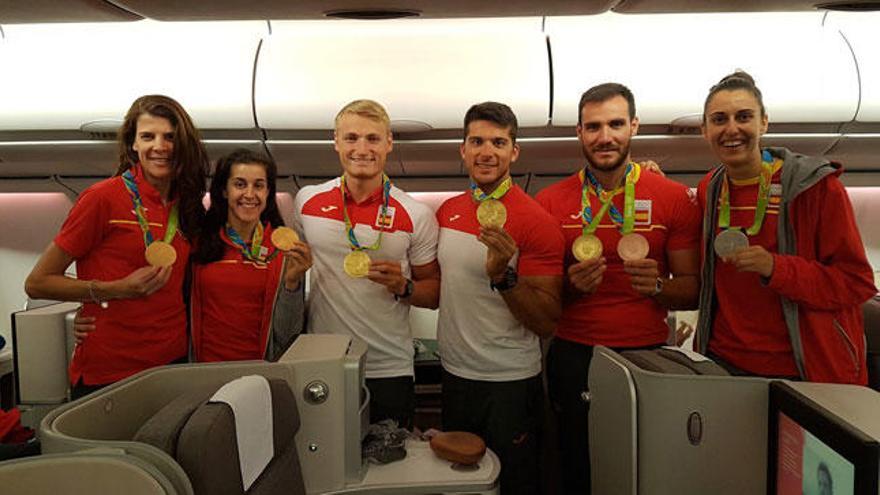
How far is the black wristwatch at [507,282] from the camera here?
286 centimetres

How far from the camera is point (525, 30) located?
403 cm

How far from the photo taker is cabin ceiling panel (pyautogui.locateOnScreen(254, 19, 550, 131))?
12.6ft

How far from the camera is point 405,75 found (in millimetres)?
3863

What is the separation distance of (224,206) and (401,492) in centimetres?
160

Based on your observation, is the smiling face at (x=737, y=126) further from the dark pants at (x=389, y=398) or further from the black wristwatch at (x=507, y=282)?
the dark pants at (x=389, y=398)

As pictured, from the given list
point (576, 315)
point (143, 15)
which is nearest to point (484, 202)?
point (576, 315)

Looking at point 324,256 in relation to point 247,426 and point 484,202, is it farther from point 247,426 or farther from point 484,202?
point 247,426

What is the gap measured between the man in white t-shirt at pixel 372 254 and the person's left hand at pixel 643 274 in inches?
35.8

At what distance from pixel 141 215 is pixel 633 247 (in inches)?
84.9

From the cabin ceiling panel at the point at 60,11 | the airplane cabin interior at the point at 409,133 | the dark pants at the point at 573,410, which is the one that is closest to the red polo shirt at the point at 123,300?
the airplane cabin interior at the point at 409,133

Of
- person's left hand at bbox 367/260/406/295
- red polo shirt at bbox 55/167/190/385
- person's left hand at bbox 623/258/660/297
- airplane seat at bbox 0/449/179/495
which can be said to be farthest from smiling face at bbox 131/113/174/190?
person's left hand at bbox 623/258/660/297

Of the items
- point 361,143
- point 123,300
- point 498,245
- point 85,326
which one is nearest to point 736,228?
point 498,245

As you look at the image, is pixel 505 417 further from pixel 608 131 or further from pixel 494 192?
pixel 608 131

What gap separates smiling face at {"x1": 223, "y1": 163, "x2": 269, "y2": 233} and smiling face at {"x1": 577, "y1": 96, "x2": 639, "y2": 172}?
1511 mm
